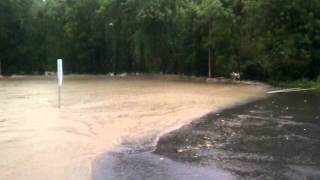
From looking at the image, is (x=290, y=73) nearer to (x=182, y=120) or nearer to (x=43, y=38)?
(x=182, y=120)

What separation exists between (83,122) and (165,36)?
25978mm

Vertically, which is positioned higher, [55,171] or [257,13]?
[257,13]

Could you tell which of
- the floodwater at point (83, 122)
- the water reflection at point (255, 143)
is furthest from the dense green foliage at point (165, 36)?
the water reflection at point (255, 143)

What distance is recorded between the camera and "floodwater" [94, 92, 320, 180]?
9984 millimetres

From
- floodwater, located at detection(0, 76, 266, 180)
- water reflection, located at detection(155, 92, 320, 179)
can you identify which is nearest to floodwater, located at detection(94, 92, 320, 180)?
water reflection, located at detection(155, 92, 320, 179)

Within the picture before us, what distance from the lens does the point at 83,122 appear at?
16219 millimetres

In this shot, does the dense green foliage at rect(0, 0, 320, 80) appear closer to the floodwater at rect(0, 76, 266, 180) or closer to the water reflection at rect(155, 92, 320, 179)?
the floodwater at rect(0, 76, 266, 180)

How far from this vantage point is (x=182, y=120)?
17.1 m

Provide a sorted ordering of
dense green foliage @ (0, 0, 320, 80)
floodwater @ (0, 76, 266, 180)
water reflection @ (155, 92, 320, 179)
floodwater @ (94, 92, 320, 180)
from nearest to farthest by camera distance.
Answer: floodwater @ (94, 92, 320, 180) → water reflection @ (155, 92, 320, 179) → floodwater @ (0, 76, 266, 180) → dense green foliage @ (0, 0, 320, 80)

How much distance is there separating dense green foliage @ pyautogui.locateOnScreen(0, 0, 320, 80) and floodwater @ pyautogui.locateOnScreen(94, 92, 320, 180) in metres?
15.5

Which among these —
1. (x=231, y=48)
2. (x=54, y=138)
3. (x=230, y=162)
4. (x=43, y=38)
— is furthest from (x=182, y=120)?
(x=43, y=38)

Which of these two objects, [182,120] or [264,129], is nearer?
[264,129]

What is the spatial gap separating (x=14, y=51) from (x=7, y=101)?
25.8 m

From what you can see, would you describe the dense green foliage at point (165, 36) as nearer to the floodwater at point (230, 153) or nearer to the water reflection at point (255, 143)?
the water reflection at point (255, 143)
